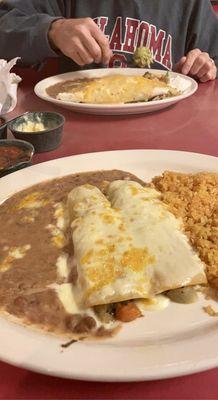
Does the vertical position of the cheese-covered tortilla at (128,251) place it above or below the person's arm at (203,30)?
below

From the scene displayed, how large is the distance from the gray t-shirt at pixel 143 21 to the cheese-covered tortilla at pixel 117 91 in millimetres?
570

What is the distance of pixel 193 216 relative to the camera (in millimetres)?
1164

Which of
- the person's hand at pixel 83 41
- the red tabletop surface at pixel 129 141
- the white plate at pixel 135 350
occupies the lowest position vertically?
the red tabletop surface at pixel 129 141

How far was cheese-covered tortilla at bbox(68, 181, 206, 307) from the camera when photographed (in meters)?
0.89

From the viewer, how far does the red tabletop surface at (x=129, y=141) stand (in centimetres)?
74

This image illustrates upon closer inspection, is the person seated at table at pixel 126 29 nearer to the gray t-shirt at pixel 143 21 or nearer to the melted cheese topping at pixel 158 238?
the gray t-shirt at pixel 143 21

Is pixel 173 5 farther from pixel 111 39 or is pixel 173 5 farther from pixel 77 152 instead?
pixel 77 152

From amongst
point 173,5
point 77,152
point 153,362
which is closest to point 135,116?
point 77,152

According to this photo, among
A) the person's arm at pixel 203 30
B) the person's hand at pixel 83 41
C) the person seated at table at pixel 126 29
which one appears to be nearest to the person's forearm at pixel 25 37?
the person seated at table at pixel 126 29

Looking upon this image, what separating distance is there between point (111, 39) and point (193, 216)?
70.7 inches

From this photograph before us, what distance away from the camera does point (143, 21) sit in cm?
262

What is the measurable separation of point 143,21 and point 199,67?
23.7 inches

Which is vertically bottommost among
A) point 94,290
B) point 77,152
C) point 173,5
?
point 77,152

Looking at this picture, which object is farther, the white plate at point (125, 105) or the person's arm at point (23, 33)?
the person's arm at point (23, 33)
